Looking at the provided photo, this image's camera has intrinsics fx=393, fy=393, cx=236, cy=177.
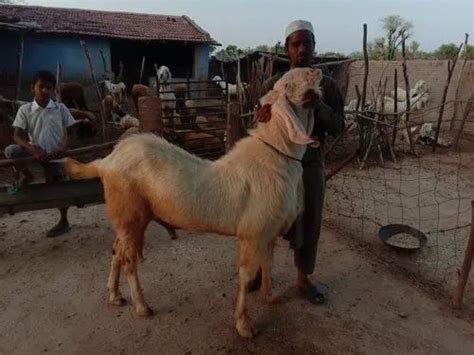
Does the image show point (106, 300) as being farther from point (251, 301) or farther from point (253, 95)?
point (253, 95)

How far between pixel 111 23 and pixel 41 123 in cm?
1581

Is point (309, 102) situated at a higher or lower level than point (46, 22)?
lower

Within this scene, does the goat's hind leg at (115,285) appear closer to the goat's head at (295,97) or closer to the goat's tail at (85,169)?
the goat's tail at (85,169)

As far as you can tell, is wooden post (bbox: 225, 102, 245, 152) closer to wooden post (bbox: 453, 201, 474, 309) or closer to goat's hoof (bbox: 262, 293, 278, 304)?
goat's hoof (bbox: 262, 293, 278, 304)

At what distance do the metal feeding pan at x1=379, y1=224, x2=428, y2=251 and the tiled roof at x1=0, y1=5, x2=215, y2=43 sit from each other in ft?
50.3

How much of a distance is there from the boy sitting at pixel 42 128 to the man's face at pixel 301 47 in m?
2.86

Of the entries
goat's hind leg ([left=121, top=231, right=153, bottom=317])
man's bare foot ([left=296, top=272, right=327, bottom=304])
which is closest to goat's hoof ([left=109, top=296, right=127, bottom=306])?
goat's hind leg ([left=121, top=231, right=153, bottom=317])

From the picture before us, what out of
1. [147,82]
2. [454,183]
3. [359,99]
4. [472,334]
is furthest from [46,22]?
[472,334]

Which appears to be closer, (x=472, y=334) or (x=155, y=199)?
(x=155, y=199)

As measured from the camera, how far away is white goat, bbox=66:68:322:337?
2.74m

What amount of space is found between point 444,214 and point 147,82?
17.2 m

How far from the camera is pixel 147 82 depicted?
66.6 ft

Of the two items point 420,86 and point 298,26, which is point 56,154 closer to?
point 298,26

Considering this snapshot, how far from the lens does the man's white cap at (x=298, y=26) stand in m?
2.91
